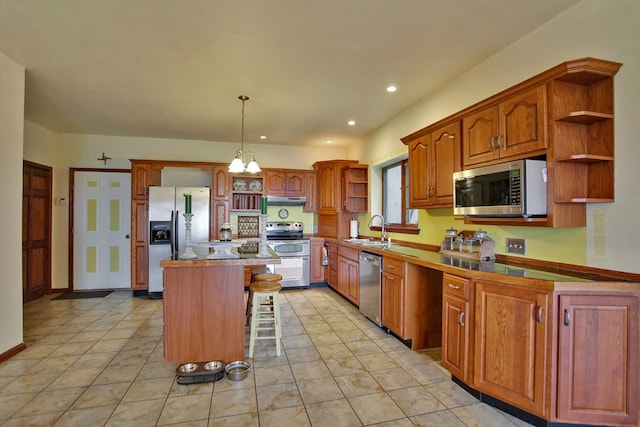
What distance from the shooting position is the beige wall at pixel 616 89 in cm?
188

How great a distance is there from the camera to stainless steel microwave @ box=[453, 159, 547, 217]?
213cm

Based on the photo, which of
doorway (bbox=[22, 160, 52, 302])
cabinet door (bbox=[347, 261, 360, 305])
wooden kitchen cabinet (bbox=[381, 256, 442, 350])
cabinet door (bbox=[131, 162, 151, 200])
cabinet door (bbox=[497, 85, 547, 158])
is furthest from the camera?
cabinet door (bbox=[131, 162, 151, 200])

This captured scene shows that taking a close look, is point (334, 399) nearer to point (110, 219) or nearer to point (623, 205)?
point (623, 205)

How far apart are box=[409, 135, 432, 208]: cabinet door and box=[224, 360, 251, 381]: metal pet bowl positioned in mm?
2239

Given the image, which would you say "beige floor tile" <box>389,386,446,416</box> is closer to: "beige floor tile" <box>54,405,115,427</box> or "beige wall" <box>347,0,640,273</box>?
"beige wall" <box>347,0,640,273</box>

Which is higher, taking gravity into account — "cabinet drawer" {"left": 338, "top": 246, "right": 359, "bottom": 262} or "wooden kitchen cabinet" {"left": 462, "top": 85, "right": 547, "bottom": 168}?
"wooden kitchen cabinet" {"left": 462, "top": 85, "right": 547, "bottom": 168}

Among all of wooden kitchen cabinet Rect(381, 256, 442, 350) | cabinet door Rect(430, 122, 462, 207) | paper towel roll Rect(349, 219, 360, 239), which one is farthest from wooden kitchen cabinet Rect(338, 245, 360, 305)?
cabinet door Rect(430, 122, 462, 207)

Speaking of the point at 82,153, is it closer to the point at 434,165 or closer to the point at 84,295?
the point at 84,295

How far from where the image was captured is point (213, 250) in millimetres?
2979

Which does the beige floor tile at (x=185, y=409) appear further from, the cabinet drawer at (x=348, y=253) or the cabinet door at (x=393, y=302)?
the cabinet drawer at (x=348, y=253)

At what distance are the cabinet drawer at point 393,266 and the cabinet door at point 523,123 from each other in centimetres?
131

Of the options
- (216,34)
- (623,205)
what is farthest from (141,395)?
(623,205)

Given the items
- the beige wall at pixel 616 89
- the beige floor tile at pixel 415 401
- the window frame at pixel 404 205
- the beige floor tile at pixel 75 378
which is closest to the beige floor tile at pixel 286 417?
the beige floor tile at pixel 415 401

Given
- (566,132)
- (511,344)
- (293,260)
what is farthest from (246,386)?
(293,260)
